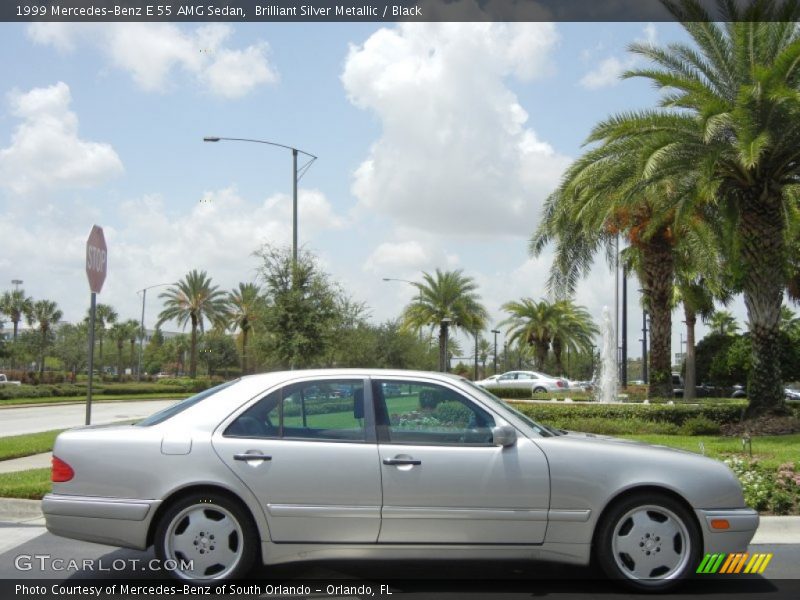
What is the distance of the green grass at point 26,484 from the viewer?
938 centimetres

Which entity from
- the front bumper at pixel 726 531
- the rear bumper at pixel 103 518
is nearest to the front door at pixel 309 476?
the rear bumper at pixel 103 518

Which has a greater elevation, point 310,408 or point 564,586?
point 310,408

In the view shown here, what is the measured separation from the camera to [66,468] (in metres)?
6.03

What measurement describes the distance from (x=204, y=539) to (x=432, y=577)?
1.71 meters

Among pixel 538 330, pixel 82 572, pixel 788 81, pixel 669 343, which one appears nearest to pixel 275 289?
pixel 669 343

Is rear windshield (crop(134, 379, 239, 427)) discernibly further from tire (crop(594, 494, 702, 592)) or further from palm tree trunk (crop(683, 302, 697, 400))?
palm tree trunk (crop(683, 302, 697, 400))

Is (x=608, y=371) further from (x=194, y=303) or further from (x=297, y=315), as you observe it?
(x=194, y=303)

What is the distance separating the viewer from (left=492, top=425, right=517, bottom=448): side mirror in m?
5.90

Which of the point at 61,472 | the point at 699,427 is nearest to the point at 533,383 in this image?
the point at 699,427

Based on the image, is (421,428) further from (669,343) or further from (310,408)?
(669,343)

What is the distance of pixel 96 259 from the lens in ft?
31.4

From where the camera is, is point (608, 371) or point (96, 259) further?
point (608, 371)

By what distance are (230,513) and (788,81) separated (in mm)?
14881

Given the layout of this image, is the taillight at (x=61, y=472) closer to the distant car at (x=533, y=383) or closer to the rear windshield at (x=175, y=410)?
the rear windshield at (x=175, y=410)
